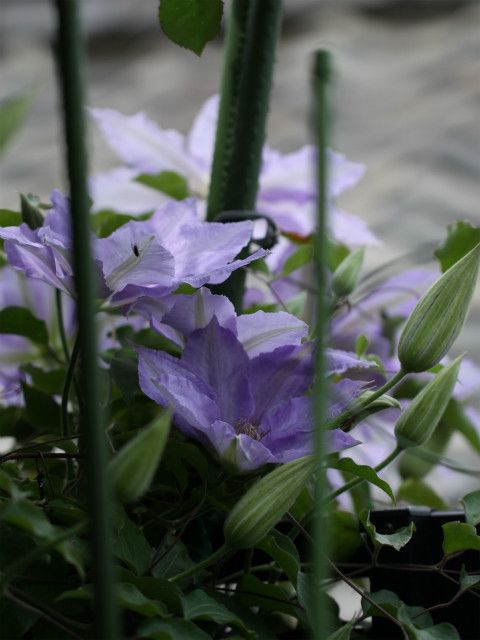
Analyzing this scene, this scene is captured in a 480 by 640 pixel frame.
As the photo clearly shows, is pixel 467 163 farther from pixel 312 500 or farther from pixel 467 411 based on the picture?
pixel 312 500

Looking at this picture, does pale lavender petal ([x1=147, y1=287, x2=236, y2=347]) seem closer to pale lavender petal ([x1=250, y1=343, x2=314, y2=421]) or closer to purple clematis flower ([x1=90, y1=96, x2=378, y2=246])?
pale lavender petal ([x1=250, y1=343, x2=314, y2=421])

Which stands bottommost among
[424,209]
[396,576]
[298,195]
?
[424,209]

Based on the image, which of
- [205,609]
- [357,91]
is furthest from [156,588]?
[357,91]

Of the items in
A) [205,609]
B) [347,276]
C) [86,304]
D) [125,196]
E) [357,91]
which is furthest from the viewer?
[357,91]

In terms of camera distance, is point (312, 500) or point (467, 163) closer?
point (312, 500)

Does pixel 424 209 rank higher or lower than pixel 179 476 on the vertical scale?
lower

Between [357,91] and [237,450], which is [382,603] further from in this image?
[357,91]

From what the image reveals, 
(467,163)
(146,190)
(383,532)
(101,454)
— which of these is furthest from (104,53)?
(101,454)
